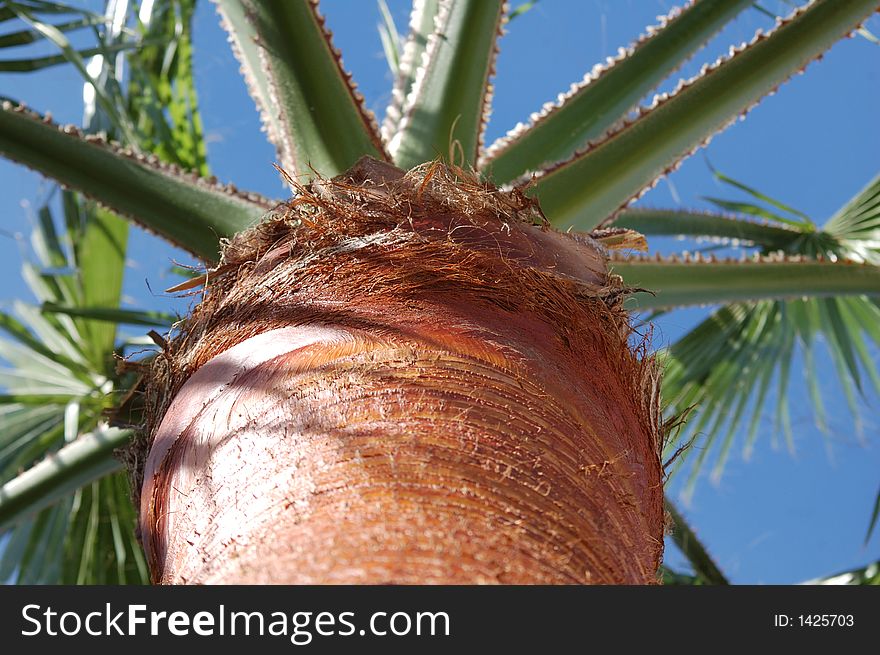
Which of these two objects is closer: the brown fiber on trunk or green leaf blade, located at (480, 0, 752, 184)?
the brown fiber on trunk

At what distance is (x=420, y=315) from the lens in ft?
3.35

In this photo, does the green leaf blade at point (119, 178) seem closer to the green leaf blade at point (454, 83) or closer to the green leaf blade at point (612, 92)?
the green leaf blade at point (454, 83)

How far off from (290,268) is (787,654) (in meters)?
0.71

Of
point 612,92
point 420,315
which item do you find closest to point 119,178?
point 420,315

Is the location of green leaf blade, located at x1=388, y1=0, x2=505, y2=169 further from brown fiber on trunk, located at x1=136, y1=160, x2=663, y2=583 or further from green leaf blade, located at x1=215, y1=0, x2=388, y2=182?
brown fiber on trunk, located at x1=136, y1=160, x2=663, y2=583

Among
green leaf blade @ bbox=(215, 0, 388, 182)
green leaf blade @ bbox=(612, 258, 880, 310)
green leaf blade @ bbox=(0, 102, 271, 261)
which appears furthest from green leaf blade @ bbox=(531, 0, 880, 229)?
green leaf blade @ bbox=(0, 102, 271, 261)

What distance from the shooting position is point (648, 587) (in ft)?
2.60

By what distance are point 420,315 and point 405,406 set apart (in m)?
0.18

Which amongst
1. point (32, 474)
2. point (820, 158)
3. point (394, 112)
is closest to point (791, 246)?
point (394, 112)

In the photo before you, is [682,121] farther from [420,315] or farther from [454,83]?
[420,315]

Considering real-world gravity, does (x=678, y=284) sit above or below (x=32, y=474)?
above

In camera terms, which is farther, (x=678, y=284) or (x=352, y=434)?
(x=678, y=284)

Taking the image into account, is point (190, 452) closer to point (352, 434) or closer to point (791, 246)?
point (352, 434)

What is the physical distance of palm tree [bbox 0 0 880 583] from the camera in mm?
785
